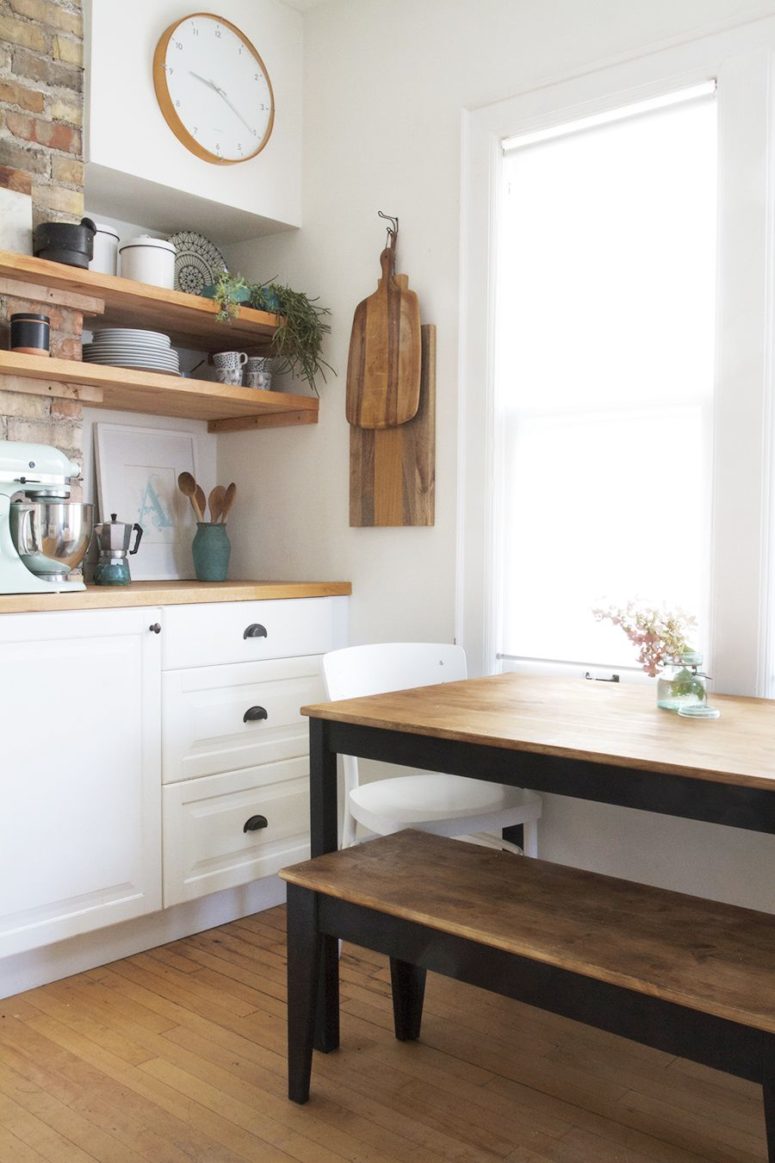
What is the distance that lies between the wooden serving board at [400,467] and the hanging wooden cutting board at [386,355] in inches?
1.6

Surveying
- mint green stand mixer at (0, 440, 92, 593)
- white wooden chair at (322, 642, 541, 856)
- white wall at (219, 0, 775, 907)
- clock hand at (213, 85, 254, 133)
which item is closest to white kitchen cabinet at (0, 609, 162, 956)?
mint green stand mixer at (0, 440, 92, 593)

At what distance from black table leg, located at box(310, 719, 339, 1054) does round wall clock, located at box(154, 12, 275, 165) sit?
79.6 inches

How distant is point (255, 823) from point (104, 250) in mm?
1793

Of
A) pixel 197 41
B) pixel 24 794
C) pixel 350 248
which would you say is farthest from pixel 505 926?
pixel 197 41

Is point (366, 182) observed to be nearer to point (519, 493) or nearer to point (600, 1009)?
point (519, 493)

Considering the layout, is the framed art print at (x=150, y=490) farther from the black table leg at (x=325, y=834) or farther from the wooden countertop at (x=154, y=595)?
the black table leg at (x=325, y=834)

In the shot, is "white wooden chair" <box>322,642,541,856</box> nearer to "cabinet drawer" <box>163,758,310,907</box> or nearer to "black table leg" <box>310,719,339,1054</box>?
"black table leg" <box>310,719,339,1054</box>

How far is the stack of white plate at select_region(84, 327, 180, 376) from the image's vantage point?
120 inches

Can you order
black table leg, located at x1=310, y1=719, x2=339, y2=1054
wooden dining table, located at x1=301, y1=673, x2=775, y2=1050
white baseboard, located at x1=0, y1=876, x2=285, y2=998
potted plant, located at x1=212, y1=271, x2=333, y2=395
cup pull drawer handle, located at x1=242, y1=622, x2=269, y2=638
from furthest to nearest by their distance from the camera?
potted plant, located at x1=212, y1=271, x2=333, y2=395 → cup pull drawer handle, located at x1=242, y1=622, x2=269, y2=638 → white baseboard, located at x1=0, y1=876, x2=285, y2=998 → black table leg, located at x1=310, y1=719, x2=339, y2=1054 → wooden dining table, located at x1=301, y1=673, x2=775, y2=1050

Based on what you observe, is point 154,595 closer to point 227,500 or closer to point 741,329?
point 227,500

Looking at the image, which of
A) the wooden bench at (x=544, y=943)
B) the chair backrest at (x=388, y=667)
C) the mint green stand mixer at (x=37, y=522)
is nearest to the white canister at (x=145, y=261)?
the mint green stand mixer at (x=37, y=522)

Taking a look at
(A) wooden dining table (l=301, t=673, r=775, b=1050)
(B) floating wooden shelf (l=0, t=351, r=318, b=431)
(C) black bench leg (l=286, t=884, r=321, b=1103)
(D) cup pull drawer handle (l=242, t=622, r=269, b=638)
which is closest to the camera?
(A) wooden dining table (l=301, t=673, r=775, b=1050)

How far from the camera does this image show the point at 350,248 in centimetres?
337

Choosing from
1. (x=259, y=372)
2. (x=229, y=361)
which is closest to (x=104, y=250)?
(x=229, y=361)
